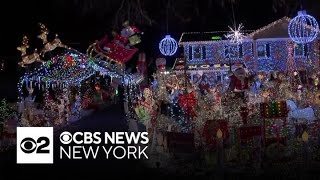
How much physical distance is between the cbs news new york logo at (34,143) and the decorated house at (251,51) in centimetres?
2243

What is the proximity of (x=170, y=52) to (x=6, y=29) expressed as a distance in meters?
7.35

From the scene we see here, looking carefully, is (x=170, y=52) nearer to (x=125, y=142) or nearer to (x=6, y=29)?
(x=6, y=29)

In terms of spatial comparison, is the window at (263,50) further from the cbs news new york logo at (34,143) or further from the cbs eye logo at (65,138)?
the cbs news new york logo at (34,143)

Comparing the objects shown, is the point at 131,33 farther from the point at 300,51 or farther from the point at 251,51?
the point at 300,51

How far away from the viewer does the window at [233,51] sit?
33.9 meters

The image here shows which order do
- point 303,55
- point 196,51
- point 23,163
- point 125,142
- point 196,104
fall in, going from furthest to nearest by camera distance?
point 196,51
point 303,55
point 196,104
point 125,142
point 23,163

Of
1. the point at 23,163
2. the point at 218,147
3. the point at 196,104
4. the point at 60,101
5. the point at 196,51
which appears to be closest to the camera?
the point at 218,147

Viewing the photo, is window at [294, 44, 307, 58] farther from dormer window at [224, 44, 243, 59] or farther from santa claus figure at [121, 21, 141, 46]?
santa claus figure at [121, 21, 141, 46]

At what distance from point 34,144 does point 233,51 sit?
2703cm

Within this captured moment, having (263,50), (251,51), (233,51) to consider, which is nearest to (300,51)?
(263,50)

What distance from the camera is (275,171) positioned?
8.63m

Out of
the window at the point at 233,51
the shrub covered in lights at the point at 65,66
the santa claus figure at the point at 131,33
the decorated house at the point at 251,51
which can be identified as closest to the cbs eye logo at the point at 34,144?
the santa claus figure at the point at 131,33

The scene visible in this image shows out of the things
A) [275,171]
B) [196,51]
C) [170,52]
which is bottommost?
[275,171]

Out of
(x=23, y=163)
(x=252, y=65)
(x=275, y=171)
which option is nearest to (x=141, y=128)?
(x=23, y=163)
